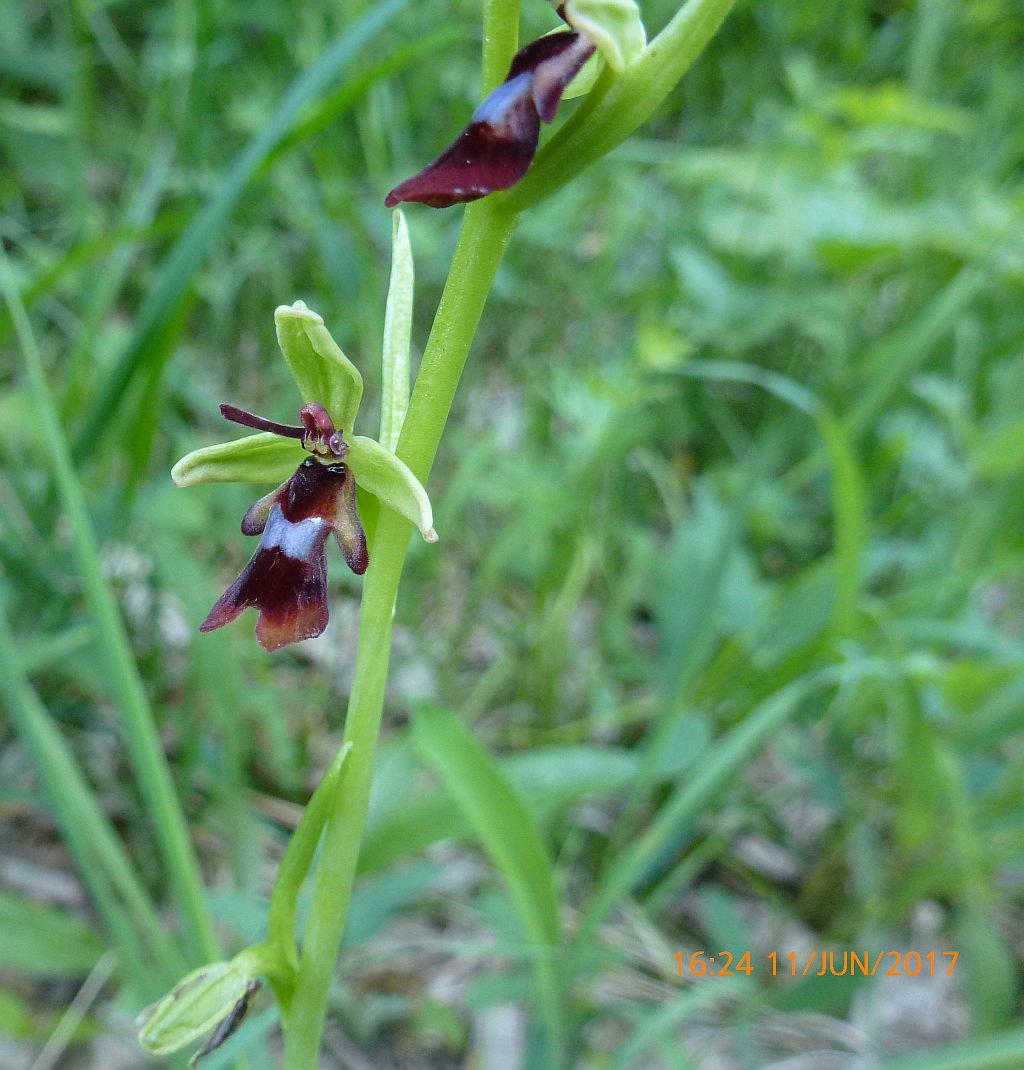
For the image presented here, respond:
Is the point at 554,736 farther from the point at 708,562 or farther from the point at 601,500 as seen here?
the point at 601,500

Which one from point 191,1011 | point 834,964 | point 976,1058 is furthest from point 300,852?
point 834,964

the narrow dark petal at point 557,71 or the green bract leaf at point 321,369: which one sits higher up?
the narrow dark petal at point 557,71

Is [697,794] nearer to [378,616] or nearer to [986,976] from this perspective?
[986,976]

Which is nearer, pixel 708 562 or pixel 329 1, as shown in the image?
pixel 708 562

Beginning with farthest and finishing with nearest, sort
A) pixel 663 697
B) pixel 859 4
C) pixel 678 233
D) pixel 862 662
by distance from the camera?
pixel 859 4, pixel 678 233, pixel 663 697, pixel 862 662

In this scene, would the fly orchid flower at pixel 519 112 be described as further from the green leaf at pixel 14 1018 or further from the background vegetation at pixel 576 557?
the green leaf at pixel 14 1018

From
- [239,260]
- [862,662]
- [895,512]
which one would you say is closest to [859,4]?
[895,512]

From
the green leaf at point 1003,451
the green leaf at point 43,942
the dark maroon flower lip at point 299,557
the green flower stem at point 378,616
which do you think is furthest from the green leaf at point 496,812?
the green leaf at point 1003,451
